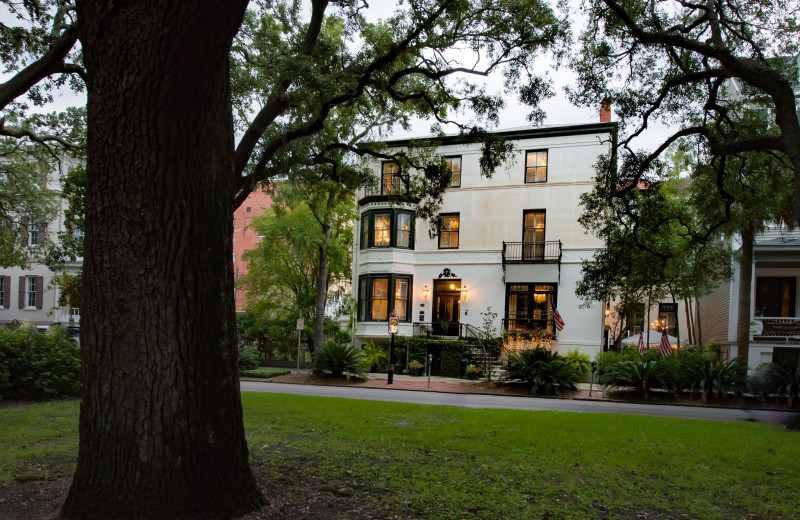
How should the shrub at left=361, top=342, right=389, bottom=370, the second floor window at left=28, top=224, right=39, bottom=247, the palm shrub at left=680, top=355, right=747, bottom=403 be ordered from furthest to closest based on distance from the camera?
the shrub at left=361, top=342, right=389, bottom=370 < the second floor window at left=28, top=224, right=39, bottom=247 < the palm shrub at left=680, top=355, right=747, bottom=403

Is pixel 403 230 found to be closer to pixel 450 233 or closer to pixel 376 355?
pixel 450 233

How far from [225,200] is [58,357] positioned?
34.3 feet

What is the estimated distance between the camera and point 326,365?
2259cm

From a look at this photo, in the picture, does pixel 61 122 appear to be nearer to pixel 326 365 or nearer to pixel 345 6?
pixel 345 6

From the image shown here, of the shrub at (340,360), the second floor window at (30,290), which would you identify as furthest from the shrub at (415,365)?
the second floor window at (30,290)

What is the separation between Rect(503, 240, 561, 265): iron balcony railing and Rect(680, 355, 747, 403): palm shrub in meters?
8.93

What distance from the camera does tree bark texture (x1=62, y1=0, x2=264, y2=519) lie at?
4023 millimetres

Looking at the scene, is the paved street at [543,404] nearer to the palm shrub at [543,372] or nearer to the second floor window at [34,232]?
the palm shrub at [543,372]

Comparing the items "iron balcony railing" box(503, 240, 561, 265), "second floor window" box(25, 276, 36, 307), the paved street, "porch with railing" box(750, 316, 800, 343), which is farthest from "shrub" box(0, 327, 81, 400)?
"second floor window" box(25, 276, 36, 307)

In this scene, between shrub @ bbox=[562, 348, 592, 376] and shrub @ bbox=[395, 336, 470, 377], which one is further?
shrub @ bbox=[395, 336, 470, 377]

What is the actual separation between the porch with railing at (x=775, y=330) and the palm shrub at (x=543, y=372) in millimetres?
8478

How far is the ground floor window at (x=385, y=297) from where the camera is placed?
28219 mm

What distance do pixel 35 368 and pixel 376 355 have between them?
16184 mm

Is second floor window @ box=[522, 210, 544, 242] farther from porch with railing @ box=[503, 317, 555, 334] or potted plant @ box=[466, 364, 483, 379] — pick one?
potted plant @ box=[466, 364, 483, 379]
